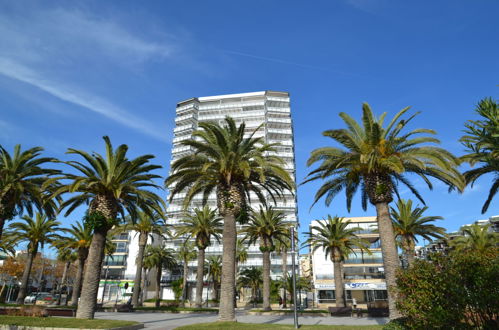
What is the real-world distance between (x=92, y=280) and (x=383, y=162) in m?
18.3

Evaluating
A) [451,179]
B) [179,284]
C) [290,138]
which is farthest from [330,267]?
[451,179]

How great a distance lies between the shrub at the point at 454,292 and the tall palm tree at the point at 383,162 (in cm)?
627

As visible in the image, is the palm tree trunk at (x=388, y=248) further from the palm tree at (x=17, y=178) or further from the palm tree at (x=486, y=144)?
the palm tree at (x=17, y=178)

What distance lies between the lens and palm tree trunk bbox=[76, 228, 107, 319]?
1886cm

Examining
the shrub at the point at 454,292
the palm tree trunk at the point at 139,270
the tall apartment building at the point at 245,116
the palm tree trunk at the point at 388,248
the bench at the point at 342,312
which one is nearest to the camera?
the shrub at the point at 454,292

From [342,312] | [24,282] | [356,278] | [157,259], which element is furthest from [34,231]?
[356,278]

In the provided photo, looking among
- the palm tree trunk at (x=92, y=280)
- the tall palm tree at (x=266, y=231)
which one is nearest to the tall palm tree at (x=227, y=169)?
the palm tree trunk at (x=92, y=280)

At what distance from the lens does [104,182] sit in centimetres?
2077

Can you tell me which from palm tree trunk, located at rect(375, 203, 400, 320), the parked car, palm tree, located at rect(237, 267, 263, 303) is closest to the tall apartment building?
palm tree, located at rect(237, 267, 263, 303)

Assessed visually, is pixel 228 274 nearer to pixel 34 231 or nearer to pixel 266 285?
pixel 266 285

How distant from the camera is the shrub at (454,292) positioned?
30.7 feet

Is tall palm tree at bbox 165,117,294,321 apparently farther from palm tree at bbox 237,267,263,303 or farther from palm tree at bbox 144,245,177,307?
palm tree at bbox 237,267,263,303

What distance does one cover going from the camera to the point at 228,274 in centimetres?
1895

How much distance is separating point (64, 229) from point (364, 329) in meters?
35.7
